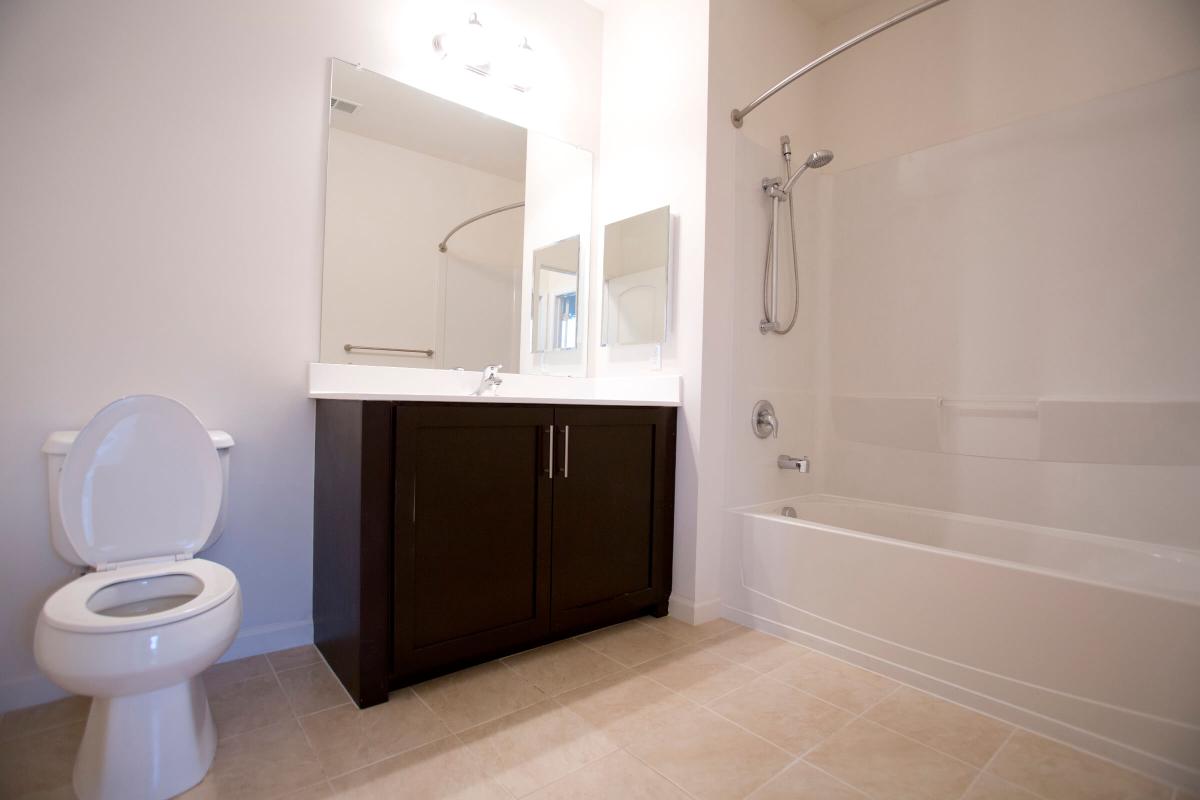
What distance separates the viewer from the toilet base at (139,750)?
1129mm

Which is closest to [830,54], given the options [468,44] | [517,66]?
[517,66]

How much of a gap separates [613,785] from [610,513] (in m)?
0.90

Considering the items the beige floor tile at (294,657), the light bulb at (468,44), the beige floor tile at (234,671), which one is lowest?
the beige floor tile at (294,657)

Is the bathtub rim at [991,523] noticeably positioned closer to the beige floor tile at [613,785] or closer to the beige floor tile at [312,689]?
the beige floor tile at [613,785]

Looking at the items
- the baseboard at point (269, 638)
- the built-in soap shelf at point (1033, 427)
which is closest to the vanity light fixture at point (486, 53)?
the built-in soap shelf at point (1033, 427)

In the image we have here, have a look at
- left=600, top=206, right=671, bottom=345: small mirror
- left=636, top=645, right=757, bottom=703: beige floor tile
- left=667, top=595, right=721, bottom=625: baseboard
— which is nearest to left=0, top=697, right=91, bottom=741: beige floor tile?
left=636, top=645, right=757, bottom=703: beige floor tile

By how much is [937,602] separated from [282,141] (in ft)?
8.36

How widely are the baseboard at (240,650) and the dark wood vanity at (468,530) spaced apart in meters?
0.07

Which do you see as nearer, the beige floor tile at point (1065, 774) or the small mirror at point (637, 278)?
the beige floor tile at point (1065, 774)

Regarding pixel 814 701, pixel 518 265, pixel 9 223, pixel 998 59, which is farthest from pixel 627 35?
pixel 814 701

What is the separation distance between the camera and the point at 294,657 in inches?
70.7

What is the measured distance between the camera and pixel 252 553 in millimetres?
1796

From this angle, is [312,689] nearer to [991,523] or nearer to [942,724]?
[942,724]

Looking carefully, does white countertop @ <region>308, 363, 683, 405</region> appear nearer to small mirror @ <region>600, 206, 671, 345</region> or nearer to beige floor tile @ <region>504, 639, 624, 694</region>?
small mirror @ <region>600, 206, 671, 345</region>
